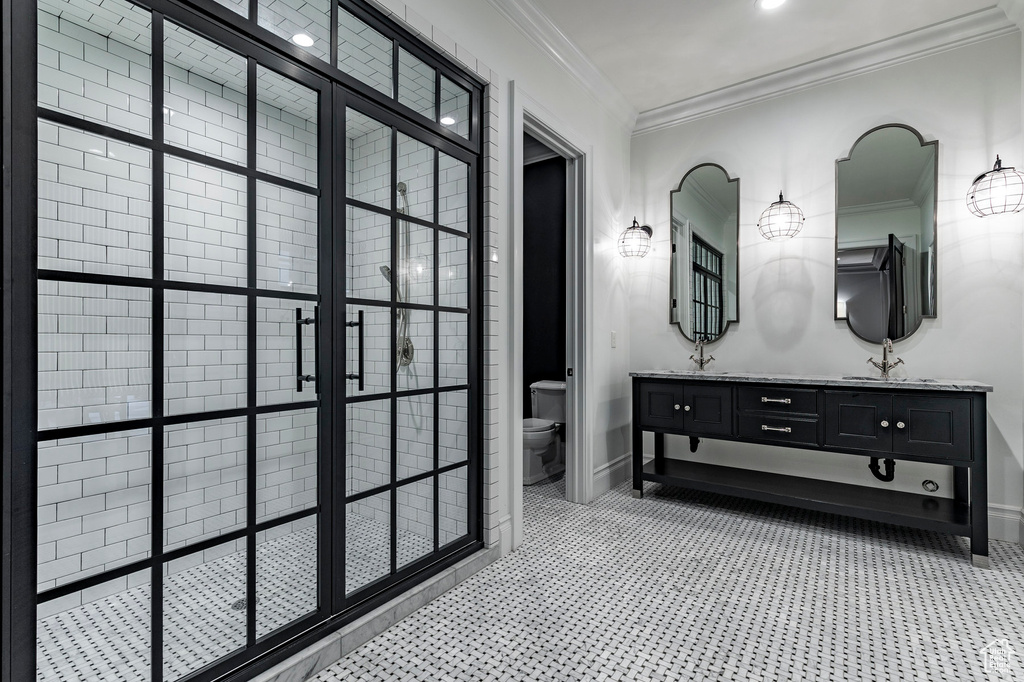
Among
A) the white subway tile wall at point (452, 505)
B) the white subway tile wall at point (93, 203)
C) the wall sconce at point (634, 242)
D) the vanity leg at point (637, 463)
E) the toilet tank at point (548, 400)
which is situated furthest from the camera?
the toilet tank at point (548, 400)

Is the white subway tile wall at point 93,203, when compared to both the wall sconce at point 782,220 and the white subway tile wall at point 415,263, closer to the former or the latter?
the white subway tile wall at point 415,263

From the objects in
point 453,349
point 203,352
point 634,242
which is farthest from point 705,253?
point 203,352

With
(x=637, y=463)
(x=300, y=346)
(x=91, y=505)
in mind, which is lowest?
(x=637, y=463)

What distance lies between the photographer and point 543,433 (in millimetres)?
3693

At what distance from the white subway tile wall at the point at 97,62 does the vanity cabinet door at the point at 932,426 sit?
3.30 m

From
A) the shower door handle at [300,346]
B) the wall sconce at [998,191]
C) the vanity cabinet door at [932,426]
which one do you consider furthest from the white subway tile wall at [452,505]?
the wall sconce at [998,191]

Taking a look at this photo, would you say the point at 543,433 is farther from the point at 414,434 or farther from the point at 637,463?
the point at 414,434

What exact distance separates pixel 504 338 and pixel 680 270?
1.81m

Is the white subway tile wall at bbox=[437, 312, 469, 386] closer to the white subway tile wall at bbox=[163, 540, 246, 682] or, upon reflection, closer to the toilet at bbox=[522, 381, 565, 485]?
the white subway tile wall at bbox=[163, 540, 246, 682]

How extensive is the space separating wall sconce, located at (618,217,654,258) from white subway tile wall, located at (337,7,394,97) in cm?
210

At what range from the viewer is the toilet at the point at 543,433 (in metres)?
3.71

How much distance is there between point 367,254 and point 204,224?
56 centimetres

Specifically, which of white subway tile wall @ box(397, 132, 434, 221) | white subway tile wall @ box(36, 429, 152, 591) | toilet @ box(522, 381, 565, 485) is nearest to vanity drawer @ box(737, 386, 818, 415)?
toilet @ box(522, 381, 565, 485)

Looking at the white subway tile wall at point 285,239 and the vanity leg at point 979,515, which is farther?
the vanity leg at point 979,515
